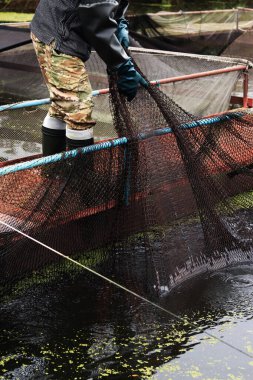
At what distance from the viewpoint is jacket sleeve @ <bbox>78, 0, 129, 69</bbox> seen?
3656 mm

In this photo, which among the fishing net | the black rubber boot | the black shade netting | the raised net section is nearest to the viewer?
the black shade netting

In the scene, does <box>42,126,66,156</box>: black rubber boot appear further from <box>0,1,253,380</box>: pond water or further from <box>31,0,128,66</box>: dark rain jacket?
<box>0,1,253,380</box>: pond water

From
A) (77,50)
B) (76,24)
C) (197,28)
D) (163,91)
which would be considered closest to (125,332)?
(77,50)

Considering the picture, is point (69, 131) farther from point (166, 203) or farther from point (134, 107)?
point (166, 203)

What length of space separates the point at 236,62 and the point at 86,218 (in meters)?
2.95

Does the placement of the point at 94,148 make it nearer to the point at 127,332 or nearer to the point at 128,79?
the point at 128,79

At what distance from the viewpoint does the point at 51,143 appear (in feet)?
14.4

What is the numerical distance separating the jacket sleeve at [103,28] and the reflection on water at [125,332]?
A: 1302mm

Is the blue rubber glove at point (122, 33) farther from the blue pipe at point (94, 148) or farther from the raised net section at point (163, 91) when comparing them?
the raised net section at point (163, 91)

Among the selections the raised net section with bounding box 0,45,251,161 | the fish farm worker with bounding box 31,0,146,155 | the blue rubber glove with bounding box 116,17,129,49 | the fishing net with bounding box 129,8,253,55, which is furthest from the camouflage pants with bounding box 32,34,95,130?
the fishing net with bounding box 129,8,253,55

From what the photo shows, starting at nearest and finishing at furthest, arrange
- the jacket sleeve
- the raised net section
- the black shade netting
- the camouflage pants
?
the black shade netting < the jacket sleeve < the camouflage pants < the raised net section

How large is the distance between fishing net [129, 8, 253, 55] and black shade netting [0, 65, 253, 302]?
25.3ft

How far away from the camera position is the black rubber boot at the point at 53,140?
171 inches

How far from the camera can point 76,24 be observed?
12.7 feet
